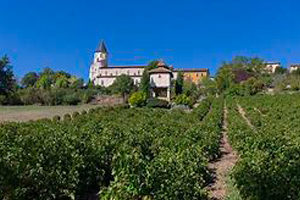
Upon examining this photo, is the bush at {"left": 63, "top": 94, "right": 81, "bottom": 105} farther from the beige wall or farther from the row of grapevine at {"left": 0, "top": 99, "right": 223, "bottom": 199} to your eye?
the row of grapevine at {"left": 0, "top": 99, "right": 223, "bottom": 199}

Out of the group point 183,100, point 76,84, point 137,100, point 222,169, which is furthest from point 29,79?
point 222,169

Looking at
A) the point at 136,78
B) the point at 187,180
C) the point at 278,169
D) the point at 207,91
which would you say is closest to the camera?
the point at 187,180

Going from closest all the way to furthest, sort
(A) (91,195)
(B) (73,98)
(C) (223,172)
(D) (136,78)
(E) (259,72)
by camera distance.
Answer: (A) (91,195) → (C) (223,172) → (B) (73,98) → (E) (259,72) → (D) (136,78)

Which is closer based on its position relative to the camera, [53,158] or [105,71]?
[53,158]

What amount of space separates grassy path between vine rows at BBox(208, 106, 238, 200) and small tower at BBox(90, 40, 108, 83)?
103654 mm

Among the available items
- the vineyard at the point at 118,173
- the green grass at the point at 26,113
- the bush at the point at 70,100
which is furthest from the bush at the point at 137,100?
the vineyard at the point at 118,173

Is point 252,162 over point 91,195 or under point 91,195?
over

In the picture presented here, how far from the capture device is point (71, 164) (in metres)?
7.82

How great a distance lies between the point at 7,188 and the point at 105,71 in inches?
4216

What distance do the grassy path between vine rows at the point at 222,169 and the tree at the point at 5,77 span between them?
4418 cm

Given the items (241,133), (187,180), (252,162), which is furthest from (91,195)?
(241,133)

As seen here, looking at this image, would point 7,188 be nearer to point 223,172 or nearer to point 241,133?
point 223,172

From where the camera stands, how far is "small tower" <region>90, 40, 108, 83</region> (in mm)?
118088

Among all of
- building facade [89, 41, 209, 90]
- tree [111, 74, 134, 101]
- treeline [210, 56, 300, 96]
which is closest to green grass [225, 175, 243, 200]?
treeline [210, 56, 300, 96]
